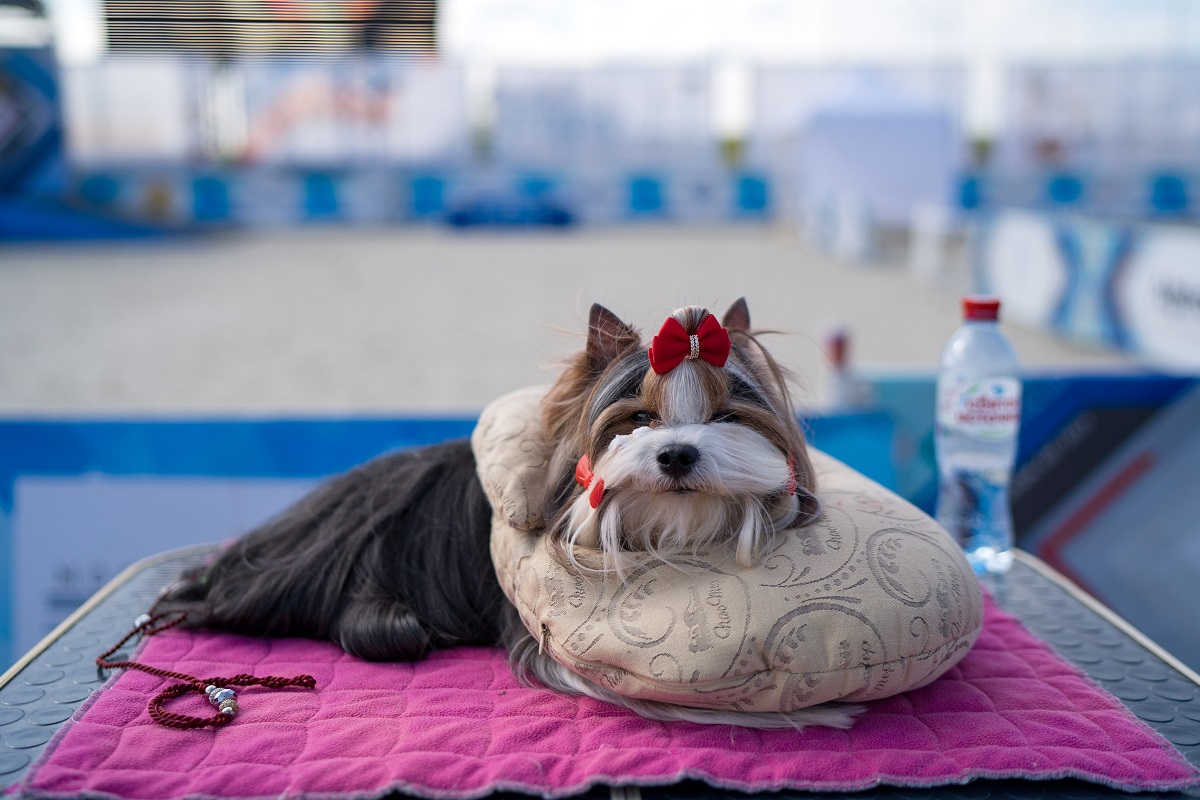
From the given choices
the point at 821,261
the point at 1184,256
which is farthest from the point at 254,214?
the point at 1184,256

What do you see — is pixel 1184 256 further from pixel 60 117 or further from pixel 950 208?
pixel 60 117

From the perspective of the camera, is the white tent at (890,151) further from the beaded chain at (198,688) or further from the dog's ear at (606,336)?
the beaded chain at (198,688)

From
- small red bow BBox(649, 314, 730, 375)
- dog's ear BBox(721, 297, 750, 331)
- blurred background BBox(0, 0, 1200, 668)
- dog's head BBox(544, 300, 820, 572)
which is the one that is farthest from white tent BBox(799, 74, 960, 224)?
small red bow BBox(649, 314, 730, 375)

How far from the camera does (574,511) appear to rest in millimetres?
1872

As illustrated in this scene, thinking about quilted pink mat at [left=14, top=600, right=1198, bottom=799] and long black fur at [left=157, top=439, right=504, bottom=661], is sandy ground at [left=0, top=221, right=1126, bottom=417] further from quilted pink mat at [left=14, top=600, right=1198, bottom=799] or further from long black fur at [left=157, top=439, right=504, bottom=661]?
quilted pink mat at [left=14, top=600, right=1198, bottom=799]

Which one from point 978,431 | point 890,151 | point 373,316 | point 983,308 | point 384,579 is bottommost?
point 373,316

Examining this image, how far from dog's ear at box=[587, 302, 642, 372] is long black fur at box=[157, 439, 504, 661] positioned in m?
0.54

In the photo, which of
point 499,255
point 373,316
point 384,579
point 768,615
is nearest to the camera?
point 768,615

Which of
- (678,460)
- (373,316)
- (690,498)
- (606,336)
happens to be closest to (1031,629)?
(690,498)

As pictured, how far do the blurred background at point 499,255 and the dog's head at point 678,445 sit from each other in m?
0.21

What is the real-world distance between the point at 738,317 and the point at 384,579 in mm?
994

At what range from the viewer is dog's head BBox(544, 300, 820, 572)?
5.61 ft

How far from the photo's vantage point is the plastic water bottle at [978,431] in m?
2.72

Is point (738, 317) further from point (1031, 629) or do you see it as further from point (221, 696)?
point (221, 696)
